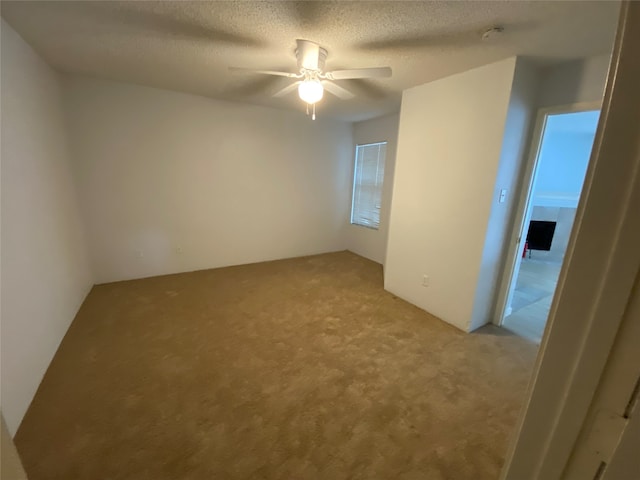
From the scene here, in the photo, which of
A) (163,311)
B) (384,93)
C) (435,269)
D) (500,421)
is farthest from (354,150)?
(500,421)

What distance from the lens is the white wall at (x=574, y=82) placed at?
2.07m

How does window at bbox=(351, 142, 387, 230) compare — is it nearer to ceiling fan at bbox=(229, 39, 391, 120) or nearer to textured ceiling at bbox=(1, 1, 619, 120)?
textured ceiling at bbox=(1, 1, 619, 120)

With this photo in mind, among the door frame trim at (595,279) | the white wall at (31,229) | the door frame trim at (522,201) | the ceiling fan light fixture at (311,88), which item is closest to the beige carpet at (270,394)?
the white wall at (31,229)

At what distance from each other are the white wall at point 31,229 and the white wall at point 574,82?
4109 millimetres

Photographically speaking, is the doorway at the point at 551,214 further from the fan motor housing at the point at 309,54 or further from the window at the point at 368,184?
the fan motor housing at the point at 309,54

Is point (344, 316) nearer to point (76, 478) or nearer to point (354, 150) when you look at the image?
point (76, 478)

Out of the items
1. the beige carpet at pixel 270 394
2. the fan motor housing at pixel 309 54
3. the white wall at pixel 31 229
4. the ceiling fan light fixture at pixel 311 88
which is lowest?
the beige carpet at pixel 270 394

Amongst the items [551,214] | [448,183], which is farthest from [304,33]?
[551,214]

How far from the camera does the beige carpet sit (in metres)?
1.50

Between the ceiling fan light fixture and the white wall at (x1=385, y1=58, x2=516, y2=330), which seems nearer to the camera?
the ceiling fan light fixture

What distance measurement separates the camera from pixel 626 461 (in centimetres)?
37

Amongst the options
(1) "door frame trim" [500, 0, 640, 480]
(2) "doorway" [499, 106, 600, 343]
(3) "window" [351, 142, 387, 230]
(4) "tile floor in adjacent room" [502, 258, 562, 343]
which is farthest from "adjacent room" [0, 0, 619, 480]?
(1) "door frame trim" [500, 0, 640, 480]

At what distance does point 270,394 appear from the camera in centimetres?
193

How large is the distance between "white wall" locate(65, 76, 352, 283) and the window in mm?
282
